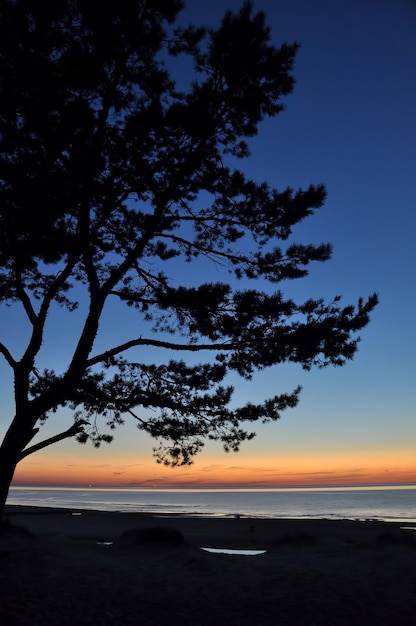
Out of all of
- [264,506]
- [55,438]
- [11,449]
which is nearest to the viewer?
[11,449]

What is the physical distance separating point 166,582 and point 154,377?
4.92 meters

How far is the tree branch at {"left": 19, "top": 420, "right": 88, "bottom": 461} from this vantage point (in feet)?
30.5

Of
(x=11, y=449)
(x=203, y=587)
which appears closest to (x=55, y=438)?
(x=11, y=449)

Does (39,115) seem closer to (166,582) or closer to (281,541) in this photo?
(166,582)

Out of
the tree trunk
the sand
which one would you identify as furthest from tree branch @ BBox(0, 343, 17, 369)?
the sand

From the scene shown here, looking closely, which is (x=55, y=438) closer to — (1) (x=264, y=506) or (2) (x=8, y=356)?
(2) (x=8, y=356)

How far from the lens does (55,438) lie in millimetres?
9852

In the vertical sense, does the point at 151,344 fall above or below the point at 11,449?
above

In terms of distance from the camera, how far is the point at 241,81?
9.04 m

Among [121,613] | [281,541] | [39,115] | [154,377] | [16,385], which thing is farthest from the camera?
[281,541]

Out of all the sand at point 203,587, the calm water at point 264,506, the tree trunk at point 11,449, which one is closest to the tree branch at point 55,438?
the tree trunk at point 11,449

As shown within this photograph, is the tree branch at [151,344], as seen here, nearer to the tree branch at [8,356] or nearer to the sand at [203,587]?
the tree branch at [8,356]

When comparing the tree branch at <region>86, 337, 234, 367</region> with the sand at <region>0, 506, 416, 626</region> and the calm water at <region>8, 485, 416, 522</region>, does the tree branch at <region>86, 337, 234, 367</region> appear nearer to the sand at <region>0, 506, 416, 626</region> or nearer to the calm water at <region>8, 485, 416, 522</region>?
the sand at <region>0, 506, 416, 626</region>

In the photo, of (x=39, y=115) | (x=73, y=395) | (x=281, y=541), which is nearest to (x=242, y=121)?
(x=39, y=115)
